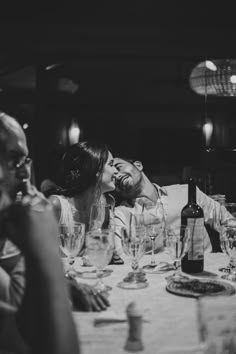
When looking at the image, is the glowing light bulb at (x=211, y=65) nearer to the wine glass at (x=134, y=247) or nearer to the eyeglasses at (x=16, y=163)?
the wine glass at (x=134, y=247)

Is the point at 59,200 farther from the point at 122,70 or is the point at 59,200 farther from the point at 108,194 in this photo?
the point at 122,70

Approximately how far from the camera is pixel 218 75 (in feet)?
15.1

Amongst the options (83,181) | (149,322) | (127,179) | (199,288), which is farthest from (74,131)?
(149,322)

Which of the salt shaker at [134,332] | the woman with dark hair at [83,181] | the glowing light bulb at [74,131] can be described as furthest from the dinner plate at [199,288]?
the glowing light bulb at [74,131]

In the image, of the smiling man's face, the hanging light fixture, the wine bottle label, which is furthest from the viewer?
the hanging light fixture

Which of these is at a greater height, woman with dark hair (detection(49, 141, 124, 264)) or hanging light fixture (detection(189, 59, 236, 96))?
hanging light fixture (detection(189, 59, 236, 96))

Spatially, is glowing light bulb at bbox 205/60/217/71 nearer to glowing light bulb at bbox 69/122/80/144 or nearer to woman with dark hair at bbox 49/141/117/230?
woman with dark hair at bbox 49/141/117/230

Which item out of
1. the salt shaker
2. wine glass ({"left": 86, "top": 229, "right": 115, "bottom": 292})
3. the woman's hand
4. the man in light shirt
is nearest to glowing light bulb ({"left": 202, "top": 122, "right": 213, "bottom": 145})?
the man in light shirt

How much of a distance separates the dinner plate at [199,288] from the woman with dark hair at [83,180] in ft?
3.77

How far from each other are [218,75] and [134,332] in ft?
13.1

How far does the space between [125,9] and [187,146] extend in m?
3.74

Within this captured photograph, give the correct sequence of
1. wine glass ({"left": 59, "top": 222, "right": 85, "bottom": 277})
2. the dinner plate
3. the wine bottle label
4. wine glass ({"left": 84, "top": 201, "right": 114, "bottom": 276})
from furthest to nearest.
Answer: wine glass ({"left": 84, "top": 201, "right": 114, "bottom": 276})
the wine bottle label
wine glass ({"left": 59, "top": 222, "right": 85, "bottom": 277})
the dinner plate

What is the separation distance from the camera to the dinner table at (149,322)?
1.02 meters

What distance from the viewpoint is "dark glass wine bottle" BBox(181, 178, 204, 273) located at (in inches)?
65.4
